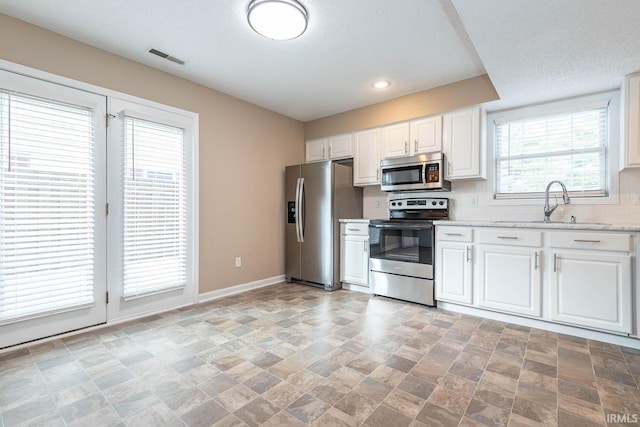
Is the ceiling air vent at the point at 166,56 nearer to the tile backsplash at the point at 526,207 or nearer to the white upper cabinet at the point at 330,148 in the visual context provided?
the white upper cabinet at the point at 330,148

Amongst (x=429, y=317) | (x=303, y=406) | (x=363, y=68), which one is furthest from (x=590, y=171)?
(x=303, y=406)

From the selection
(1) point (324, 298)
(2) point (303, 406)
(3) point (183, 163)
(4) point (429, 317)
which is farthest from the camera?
(1) point (324, 298)

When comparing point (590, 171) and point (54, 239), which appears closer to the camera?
point (54, 239)

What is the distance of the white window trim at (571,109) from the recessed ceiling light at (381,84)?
1232mm

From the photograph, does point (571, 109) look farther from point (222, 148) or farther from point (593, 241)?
point (222, 148)

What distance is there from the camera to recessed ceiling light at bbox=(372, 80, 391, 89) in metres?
3.41

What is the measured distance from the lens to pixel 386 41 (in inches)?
103

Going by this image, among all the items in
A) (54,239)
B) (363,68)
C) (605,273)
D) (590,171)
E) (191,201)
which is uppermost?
(363,68)

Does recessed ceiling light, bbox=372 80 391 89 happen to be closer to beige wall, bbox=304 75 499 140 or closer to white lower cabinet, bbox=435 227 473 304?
beige wall, bbox=304 75 499 140

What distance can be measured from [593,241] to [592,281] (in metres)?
0.33

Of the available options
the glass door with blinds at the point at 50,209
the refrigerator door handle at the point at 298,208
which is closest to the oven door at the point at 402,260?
the refrigerator door handle at the point at 298,208

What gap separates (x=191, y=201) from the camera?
3.37m

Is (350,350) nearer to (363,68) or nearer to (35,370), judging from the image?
(35,370)

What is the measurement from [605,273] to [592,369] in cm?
84
